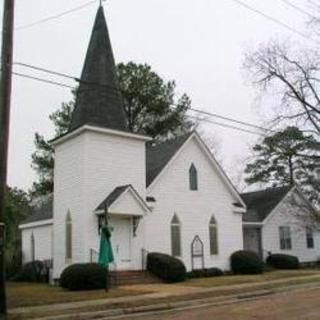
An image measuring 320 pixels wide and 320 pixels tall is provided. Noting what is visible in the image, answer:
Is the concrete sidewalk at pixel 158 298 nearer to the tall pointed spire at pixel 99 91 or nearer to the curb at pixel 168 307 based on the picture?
the curb at pixel 168 307

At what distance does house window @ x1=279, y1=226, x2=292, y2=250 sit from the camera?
42.6 meters

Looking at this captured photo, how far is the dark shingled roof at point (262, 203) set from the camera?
137 feet

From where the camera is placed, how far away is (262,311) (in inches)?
709

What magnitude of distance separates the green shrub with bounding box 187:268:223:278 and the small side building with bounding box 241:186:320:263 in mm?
6965

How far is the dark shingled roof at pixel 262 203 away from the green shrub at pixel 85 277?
651 inches

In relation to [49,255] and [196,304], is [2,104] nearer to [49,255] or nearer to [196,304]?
[196,304]

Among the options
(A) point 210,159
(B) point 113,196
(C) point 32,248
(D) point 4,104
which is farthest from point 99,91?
(D) point 4,104

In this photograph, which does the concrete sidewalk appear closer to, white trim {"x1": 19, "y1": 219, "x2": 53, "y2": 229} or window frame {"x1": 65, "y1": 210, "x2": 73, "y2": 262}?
window frame {"x1": 65, "y1": 210, "x2": 73, "y2": 262}

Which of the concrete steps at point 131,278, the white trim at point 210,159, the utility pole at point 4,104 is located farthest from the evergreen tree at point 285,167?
the utility pole at point 4,104

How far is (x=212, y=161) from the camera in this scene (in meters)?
35.4

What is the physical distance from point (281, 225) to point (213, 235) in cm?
945

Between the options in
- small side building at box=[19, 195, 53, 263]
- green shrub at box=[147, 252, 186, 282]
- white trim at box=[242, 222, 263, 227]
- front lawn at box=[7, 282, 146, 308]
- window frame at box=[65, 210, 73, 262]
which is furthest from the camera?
white trim at box=[242, 222, 263, 227]

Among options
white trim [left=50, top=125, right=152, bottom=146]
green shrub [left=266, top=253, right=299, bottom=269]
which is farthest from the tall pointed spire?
green shrub [left=266, top=253, right=299, bottom=269]

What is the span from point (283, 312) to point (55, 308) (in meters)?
6.62
